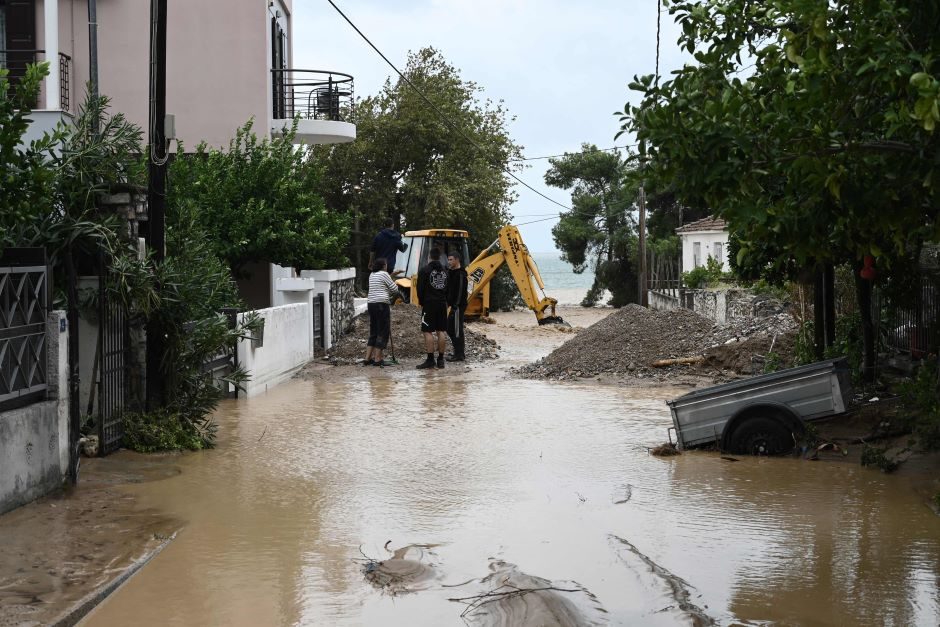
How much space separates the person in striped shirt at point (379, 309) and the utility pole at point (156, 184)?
8445mm

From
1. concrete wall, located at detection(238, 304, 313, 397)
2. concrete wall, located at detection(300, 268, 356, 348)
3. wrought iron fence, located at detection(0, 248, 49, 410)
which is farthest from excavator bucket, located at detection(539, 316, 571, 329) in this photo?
wrought iron fence, located at detection(0, 248, 49, 410)

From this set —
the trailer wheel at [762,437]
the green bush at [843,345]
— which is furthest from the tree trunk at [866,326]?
the trailer wheel at [762,437]

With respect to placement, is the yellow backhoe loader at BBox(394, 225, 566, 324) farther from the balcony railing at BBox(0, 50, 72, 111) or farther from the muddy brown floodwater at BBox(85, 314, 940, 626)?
the muddy brown floodwater at BBox(85, 314, 940, 626)

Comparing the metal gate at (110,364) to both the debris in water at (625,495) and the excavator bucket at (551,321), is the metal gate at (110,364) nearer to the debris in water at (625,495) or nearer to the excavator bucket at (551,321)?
the debris in water at (625,495)

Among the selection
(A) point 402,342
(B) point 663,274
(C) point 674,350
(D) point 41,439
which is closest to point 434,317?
(A) point 402,342

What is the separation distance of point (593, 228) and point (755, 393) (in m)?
46.7

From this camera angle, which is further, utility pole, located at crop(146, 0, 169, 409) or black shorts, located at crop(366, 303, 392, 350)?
black shorts, located at crop(366, 303, 392, 350)

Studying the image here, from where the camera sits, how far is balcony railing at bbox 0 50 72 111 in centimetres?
2038

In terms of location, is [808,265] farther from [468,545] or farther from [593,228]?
[593,228]

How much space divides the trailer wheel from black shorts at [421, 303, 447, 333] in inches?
370

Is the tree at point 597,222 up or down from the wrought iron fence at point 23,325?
up

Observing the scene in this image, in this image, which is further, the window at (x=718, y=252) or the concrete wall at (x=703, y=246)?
the window at (x=718, y=252)

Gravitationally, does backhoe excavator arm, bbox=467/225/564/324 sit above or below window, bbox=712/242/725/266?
below

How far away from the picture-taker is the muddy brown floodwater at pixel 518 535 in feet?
21.4
